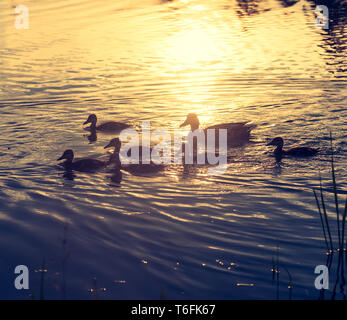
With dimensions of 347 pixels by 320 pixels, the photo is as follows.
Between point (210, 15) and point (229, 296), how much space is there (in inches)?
986

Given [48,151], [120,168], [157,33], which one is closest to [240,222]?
[120,168]

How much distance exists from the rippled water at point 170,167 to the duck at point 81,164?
225 mm

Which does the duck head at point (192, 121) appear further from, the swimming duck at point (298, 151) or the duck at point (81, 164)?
the duck at point (81, 164)

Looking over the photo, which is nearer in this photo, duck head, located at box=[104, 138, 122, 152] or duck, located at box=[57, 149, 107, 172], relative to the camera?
duck, located at box=[57, 149, 107, 172]

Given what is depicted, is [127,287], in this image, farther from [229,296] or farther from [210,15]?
[210,15]

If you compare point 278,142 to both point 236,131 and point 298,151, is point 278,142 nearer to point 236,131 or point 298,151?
point 298,151

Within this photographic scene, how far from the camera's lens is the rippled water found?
6320 mm

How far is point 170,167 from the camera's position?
33.8ft

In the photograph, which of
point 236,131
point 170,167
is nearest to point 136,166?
point 170,167

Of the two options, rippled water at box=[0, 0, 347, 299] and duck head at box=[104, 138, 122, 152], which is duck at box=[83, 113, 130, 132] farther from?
duck head at box=[104, 138, 122, 152]

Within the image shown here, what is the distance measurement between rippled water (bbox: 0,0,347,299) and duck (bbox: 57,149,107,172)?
0.74ft

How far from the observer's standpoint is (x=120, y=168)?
1031 centimetres

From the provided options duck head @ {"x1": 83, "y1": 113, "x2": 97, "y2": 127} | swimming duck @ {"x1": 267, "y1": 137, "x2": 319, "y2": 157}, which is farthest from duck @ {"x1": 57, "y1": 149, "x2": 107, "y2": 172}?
swimming duck @ {"x1": 267, "y1": 137, "x2": 319, "y2": 157}

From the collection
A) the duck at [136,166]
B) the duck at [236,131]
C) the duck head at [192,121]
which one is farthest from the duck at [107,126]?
the duck at [136,166]
